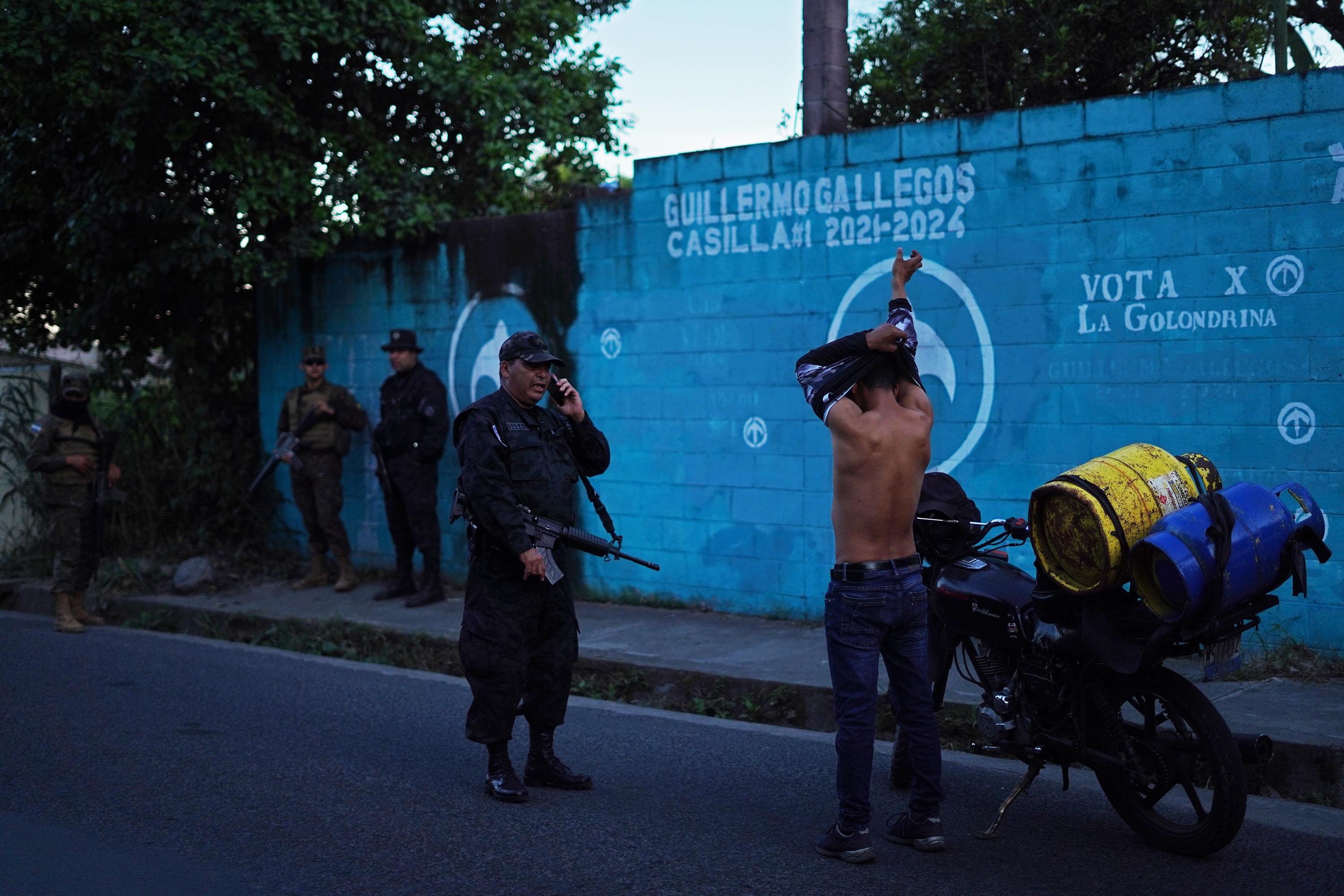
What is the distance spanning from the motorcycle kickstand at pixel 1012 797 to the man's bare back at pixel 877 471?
0.92 meters

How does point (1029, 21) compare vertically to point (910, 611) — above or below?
above

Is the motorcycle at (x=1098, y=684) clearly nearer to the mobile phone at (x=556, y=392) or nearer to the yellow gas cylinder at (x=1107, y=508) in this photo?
the yellow gas cylinder at (x=1107, y=508)

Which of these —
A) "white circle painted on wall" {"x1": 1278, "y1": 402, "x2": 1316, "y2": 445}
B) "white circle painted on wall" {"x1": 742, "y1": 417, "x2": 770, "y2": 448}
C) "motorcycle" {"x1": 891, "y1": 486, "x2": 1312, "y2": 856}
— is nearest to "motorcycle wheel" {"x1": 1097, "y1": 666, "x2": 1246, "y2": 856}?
"motorcycle" {"x1": 891, "y1": 486, "x2": 1312, "y2": 856}

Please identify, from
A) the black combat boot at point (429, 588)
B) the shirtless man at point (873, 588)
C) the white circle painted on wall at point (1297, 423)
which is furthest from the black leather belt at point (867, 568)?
the black combat boot at point (429, 588)

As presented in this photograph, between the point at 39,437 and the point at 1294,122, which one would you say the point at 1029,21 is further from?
the point at 39,437

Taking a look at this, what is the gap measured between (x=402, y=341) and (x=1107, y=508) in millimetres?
6505

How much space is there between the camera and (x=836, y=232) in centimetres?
823

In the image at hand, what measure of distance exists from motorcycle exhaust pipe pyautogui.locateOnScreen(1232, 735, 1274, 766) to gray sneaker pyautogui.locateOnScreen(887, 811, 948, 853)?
3.29 feet

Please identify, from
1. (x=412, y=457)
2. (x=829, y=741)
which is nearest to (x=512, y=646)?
(x=829, y=741)

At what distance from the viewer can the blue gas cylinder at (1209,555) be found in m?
4.01

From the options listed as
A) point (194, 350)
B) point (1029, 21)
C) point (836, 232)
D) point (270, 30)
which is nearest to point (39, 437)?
point (194, 350)

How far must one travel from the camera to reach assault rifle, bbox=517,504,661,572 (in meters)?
5.13

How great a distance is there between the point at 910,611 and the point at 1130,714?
64.9 inches

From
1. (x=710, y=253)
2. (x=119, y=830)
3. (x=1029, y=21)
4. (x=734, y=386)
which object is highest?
(x=1029, y=21)
